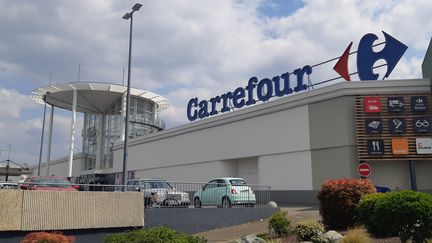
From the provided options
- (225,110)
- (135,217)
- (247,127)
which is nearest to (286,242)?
(135,217)

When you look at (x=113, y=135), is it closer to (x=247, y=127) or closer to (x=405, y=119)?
(x=247, y=127)

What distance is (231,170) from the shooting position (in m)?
35.2

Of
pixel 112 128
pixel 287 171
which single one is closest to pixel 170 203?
pixel 287 171

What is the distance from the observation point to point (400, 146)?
25.8 m

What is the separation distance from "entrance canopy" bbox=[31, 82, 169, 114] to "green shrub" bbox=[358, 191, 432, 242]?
4320 cm

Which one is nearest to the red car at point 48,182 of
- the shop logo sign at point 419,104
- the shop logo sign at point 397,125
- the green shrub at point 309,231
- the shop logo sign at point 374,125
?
the green shrub at point 309,231

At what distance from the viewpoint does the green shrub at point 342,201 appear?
47.9ft

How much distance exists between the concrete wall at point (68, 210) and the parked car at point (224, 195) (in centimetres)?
486

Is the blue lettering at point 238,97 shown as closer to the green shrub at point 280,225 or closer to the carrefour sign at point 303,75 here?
the carrefour sign at point 303,75

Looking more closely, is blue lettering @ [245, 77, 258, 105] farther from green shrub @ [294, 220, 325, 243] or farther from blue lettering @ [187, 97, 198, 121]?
green shrub @ [294, 220, 325, 243]

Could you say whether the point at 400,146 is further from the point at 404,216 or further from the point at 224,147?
the point at 404,216

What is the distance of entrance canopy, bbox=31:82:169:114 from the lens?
51.5 m

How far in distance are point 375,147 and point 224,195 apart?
34.1 ft

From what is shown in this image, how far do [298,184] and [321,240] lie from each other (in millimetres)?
16204
